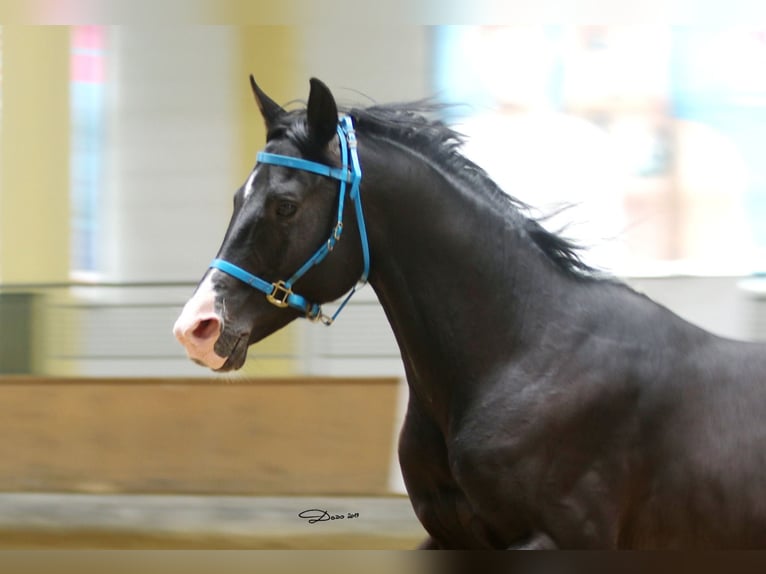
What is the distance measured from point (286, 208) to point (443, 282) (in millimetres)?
454

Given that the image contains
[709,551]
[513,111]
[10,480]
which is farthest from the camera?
[10,480]

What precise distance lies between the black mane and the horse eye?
0.28 metres

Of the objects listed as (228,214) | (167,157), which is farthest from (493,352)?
(167,157)

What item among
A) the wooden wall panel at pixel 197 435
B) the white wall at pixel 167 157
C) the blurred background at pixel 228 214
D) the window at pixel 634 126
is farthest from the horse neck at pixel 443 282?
the white wall at pixel 167 157

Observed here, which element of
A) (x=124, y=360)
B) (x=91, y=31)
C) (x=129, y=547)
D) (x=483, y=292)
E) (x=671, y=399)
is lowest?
(x=129, y=547)

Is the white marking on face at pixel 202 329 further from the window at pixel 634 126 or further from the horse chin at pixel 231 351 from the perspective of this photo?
the window at pixel 634 126

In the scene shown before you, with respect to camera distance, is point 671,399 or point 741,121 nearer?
point 671,399

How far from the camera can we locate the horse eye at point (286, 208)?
8.82 ft

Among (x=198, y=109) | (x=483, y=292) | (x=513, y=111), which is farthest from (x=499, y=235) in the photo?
(x=198, y=109)

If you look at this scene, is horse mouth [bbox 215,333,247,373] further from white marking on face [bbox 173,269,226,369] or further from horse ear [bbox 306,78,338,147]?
horse ear [bbox 306,78,338,147]

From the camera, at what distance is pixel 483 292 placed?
2.76 m

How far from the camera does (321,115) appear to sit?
8.92 ft

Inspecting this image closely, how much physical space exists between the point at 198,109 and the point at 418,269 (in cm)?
327

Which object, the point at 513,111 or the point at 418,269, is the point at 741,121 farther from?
the point at 418,269
